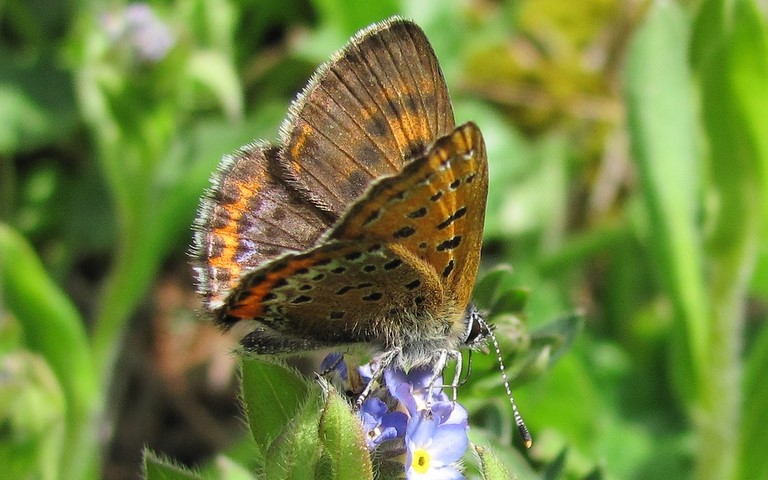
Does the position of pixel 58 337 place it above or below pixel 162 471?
below

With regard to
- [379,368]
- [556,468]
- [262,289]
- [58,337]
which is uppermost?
[262,289]

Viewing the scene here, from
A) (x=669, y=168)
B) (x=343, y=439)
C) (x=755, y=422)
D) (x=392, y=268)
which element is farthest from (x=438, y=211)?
(x=755, y=422)

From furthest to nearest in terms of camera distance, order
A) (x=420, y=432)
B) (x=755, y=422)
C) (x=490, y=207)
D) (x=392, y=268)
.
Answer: (x=490, y=207)
(x=755, y=422)
(x=392, y=268)
(x=420, y=432)

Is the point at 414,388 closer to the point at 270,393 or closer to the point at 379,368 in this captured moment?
the point at 379,368

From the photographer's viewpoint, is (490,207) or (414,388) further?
(490,207)

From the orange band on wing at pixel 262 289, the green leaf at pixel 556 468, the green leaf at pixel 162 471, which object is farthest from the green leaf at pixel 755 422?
the green leaf at pixel 162 471

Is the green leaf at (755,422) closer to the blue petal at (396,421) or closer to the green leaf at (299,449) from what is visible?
the blue petal at (396,421)

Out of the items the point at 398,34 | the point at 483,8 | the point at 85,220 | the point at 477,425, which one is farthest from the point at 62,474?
the point at 483,8

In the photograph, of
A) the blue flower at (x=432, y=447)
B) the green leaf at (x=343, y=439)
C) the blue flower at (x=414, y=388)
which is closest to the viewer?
Answer: the green leaf at (x=343, y=439)
